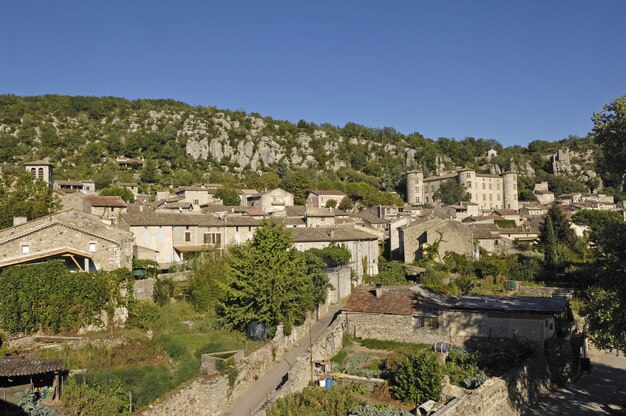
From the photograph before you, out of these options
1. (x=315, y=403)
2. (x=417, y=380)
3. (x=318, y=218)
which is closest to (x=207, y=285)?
(x=315, y=403)

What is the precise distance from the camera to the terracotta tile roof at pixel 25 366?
47.4ft

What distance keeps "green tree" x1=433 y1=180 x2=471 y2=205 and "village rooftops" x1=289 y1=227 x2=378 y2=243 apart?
58007mm

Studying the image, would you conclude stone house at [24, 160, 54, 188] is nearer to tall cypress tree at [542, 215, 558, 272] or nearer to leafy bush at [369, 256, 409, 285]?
leafy bush at [369, 256, 409, 285]

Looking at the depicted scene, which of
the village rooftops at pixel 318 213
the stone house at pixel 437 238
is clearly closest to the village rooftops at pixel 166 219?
the village rooftops at pixel 318 213

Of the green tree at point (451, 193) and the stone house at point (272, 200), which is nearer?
the stone house at point (272, 200)

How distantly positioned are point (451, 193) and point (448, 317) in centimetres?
7761

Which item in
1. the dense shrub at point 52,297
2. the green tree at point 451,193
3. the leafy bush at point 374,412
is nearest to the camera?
the leafy bush at point 374,412

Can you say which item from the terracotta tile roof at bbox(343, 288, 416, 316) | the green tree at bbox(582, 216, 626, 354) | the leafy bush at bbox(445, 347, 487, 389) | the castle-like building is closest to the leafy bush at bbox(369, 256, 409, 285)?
the terracotta tile roof at bbox(343, 288, 416, 316)

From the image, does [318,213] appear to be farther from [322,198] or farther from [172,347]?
[172,347]

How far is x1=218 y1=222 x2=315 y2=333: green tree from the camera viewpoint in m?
25.2

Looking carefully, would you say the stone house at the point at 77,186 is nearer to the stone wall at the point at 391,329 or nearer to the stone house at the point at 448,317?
the stone wall at the point at 391,329

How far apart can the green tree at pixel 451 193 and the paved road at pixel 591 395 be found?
75746mm

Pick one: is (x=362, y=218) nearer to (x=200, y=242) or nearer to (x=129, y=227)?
(x=200, y=242)

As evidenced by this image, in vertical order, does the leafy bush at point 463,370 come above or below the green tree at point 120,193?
below
